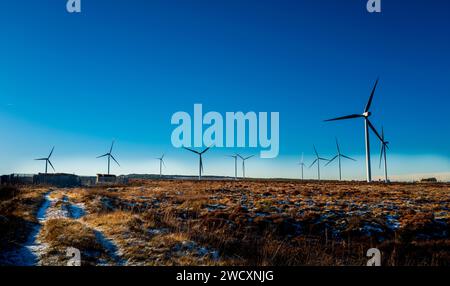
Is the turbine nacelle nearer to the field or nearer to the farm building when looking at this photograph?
the field

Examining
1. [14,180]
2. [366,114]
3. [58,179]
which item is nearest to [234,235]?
[366,114]

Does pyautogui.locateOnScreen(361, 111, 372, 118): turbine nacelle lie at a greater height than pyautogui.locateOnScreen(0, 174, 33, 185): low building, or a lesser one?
greater

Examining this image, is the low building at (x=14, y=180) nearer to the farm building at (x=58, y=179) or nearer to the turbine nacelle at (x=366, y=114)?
the farm building at (x=58, y=179)

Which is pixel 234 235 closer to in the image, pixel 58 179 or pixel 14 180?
pixel 14 180

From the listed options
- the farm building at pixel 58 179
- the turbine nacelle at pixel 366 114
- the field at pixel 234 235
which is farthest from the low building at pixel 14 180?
the turbine nacelle at pixel 366 114

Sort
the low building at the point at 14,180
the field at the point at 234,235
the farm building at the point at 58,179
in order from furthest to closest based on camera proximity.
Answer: the farm building at the point at 58,179, the low building at the point at 14,180, the field at the point at 234,235

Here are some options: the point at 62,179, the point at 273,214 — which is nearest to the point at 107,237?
the point at 273,214

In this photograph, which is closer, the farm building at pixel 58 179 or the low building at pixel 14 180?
the low building at pixel 14 180

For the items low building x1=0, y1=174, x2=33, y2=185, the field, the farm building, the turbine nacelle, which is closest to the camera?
the field

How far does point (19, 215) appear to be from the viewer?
17594mm

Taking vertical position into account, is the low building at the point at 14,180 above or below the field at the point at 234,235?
above

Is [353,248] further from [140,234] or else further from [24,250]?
[24,250]

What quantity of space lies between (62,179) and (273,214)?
211 feet

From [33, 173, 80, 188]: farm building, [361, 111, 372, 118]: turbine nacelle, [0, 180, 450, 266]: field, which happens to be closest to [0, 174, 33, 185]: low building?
[33, 173, 80, 188]: farm building
